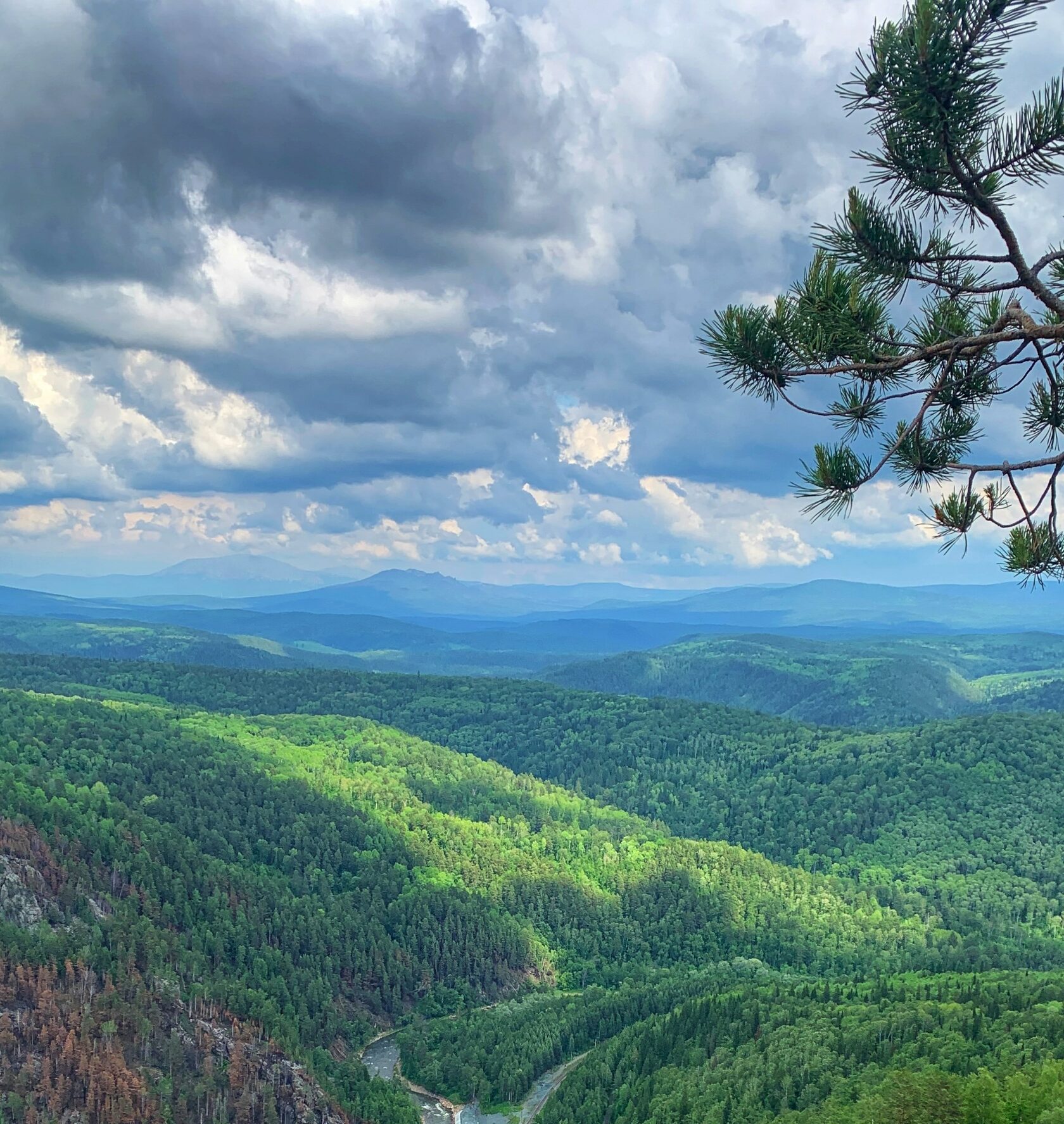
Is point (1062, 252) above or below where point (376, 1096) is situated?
above

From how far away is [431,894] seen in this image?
653 ft

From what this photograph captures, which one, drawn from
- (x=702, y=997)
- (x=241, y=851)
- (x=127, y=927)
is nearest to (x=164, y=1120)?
(x=127, y=927)

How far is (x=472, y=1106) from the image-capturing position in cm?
13675

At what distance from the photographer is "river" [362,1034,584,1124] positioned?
131500 millimetres

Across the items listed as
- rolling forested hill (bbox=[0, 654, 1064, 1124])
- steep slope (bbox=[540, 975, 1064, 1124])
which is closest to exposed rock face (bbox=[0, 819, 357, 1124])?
rolling forested hill (bbox=[0, 654, 1064, 1124])

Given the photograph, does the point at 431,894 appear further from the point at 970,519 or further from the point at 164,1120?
the point at 970,519

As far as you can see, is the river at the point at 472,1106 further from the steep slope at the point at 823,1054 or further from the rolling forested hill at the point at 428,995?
the steep slope at the point at 823,1054

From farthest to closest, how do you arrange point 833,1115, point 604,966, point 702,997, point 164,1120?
point 604,966 < point 702,997 < point 164,1120 < point 833,1115

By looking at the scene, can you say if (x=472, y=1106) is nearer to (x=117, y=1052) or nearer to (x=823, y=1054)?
(x=117, y=1052)

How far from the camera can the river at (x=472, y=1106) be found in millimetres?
131500

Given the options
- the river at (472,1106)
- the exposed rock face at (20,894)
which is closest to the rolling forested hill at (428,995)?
the exposed rock face at (20,894)

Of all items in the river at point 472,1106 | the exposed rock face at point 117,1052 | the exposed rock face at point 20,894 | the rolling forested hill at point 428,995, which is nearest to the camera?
the exposed rock face at point 117,1052

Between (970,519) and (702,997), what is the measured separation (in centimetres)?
14264

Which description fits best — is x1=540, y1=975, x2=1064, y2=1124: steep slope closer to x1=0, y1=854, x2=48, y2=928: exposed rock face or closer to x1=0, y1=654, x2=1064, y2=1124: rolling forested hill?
x1=0, y1=654, x2=1064, y2=1124: rolling forested hill
